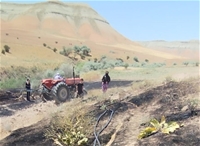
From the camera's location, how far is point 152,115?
37.4ft

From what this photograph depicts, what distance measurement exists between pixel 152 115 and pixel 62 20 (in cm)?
12823

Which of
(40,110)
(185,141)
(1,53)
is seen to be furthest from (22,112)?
(1,53)

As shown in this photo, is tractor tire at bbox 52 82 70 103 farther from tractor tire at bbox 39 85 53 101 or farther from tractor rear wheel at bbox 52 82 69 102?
tractor tire at bbox 39 85 53 101

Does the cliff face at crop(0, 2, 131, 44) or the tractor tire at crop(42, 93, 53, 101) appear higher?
the cliff face at crop(0, 2, 131, 44)

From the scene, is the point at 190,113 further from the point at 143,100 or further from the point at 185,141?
the point at 143,100

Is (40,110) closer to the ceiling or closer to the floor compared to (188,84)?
closer to the floor

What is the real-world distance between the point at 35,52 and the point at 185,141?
4829 cm

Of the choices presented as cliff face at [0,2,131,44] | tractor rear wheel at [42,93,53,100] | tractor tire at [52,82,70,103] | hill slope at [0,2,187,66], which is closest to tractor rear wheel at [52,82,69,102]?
tractor tire at [52,82,70,103]

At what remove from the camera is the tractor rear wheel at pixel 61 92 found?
695 inches

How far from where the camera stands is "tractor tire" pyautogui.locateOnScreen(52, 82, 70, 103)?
57.9 ft

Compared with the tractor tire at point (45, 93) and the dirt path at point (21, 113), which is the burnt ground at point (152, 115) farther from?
the tractor tire at point (45, 93)

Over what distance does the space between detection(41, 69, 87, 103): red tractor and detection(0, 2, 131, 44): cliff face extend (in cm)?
9907

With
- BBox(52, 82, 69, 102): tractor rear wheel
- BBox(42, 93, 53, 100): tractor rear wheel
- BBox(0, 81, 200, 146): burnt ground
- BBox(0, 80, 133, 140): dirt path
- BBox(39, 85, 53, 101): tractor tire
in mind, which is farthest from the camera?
BBox(42, 93, 53, 100): tractor rear wheel

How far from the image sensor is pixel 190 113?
10.7 metres
